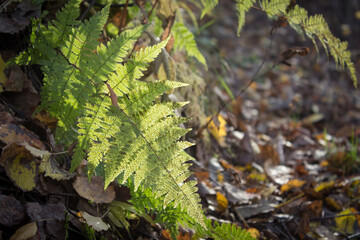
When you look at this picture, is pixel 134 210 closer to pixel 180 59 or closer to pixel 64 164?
pixel 64 164

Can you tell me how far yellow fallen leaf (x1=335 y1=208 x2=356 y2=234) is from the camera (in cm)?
191

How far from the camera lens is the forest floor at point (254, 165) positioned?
128cm

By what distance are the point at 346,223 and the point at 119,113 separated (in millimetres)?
1592

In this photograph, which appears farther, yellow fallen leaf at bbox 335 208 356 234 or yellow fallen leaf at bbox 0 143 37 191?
yellow fallen leaf at bbox 335 208 356 234

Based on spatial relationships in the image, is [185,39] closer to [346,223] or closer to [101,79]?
[101,79]

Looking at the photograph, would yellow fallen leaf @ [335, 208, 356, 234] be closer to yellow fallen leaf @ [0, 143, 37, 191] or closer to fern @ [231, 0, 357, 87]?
fern @ [231, 0, 357, 87]

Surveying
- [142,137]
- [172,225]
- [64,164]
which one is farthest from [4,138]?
[172,225]

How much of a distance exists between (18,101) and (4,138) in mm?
316

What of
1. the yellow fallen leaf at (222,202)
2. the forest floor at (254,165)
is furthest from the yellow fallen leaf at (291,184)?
the yellow fallen leaf at (222,202)

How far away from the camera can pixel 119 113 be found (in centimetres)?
119

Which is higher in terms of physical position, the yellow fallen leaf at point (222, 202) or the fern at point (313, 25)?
the fern at point (313, 25)

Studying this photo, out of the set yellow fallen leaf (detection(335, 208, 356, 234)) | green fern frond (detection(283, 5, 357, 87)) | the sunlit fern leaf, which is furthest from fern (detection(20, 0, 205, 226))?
yellow fallen leaf (detection(335, 208, 356, 234))

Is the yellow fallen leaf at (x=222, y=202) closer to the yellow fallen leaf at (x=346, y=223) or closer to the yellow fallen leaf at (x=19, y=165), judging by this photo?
the yellow fallen leaf at (x=346, y=223)

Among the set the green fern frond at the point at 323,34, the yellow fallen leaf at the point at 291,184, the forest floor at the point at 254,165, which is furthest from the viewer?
the yellow fallen leaf at the point at 291,184
